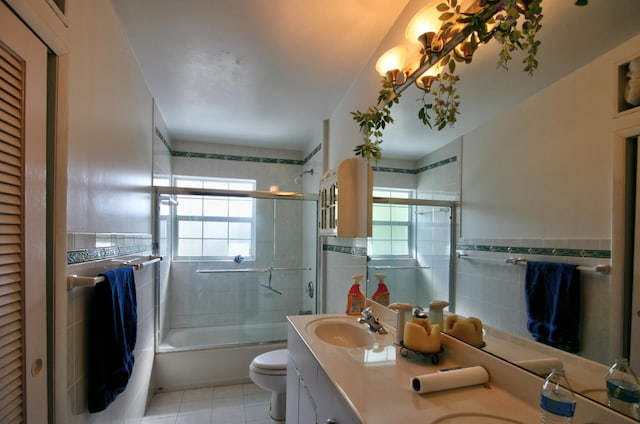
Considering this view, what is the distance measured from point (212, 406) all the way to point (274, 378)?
2.29 ft

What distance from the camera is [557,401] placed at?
2.42ft

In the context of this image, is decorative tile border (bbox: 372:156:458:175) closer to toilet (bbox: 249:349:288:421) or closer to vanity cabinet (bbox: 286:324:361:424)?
vanity cabinet (bbox: 286:324:361:424)

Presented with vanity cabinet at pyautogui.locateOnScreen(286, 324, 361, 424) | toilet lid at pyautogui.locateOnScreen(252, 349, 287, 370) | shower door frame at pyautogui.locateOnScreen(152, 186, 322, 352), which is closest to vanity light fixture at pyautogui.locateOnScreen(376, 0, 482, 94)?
vanity cabinet at pyautogui.locateOnScreen(286, 324, 361, 424)

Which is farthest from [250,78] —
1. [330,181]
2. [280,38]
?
[330,181]

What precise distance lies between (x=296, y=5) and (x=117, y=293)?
1668mm

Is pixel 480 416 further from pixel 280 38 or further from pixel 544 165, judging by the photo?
pixel 280 38

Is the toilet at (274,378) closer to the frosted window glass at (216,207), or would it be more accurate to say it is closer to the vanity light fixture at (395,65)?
the frosted window glass at (216,207)

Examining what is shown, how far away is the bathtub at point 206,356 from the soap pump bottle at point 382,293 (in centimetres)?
166

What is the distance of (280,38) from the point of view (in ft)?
5.89

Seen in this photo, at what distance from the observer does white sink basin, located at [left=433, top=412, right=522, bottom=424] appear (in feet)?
2.65

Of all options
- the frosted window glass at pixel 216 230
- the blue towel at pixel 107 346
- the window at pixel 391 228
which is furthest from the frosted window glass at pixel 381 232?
the frosted window glass at pixel 216 230

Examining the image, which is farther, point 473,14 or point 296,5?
point 296,5

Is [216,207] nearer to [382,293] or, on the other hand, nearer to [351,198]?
[351,198]

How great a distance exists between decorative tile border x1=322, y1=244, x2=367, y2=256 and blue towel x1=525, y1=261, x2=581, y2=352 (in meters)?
1.11
